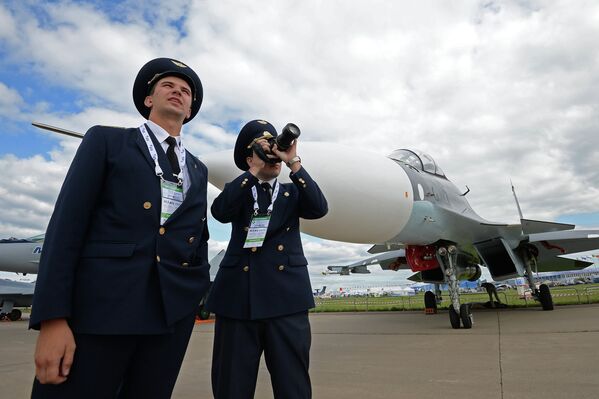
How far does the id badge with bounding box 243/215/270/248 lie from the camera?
1.90m

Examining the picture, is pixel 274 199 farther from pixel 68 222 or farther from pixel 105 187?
pixel 68 222

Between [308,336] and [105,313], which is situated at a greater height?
[105,313]

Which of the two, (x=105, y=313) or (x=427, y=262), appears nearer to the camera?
(x=105, y=313)

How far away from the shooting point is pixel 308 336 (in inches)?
72.9

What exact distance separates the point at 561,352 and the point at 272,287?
351 centimetres

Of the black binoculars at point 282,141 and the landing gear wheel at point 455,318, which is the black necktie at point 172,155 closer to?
the black binoculars at point 282,141

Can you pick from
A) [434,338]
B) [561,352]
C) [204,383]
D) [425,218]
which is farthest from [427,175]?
[204,383]

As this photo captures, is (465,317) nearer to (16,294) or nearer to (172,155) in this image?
(172,155)

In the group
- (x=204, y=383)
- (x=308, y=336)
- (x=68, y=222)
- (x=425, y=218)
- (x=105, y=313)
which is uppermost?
(x=425, y=218)

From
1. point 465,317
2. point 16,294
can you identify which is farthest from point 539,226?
point 16,294

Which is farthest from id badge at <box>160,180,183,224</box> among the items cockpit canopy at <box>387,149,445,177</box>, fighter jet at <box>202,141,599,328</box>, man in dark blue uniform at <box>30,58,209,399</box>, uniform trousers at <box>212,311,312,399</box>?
cockpit canopy at <box>387,149,445,177</box>

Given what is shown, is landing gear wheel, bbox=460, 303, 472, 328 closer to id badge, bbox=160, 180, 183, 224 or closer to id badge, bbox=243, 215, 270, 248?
id badge, bbox=243, 215, 270, 248

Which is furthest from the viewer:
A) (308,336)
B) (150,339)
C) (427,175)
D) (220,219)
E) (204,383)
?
(427,175)

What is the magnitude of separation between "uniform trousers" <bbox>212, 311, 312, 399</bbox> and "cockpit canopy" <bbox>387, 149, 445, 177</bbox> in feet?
14.2
